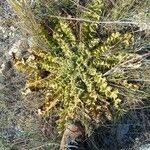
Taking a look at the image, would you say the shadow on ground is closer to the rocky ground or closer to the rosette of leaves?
the rocky ground

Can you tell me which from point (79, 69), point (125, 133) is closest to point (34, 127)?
point (79, 69)

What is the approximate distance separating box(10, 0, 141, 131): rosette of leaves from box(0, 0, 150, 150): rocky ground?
0.11 metres

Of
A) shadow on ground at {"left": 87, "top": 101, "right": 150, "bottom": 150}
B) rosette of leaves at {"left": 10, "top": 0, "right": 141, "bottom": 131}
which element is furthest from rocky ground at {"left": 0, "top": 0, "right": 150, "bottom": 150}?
rosette of leaves at {"left": 10, "top": 0, "right": 141, "bottom": 131}

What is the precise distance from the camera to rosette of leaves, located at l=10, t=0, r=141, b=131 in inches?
112

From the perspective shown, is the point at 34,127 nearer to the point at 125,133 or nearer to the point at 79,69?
the point at 79,69

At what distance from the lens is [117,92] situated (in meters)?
2.83

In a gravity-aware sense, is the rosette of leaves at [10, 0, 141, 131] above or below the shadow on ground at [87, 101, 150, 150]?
above

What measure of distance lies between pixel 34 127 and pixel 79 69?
0.49 m

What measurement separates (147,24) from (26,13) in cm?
82

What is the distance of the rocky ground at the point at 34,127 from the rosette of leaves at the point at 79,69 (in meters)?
0.11

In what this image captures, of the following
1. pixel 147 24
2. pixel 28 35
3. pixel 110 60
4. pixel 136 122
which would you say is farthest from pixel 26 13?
pixel 136 122

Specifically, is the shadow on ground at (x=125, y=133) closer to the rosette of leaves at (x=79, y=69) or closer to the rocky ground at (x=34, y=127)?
the rocky ground at (x=34, y=127)

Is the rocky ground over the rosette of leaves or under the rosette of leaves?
under

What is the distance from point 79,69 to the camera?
2.85 metres
